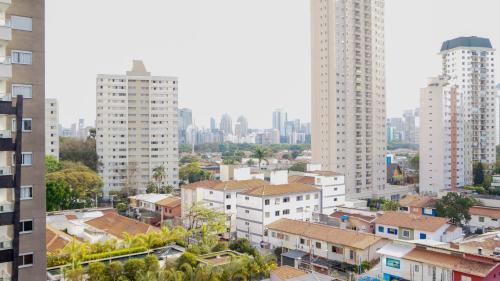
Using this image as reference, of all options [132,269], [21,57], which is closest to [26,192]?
[21,57]

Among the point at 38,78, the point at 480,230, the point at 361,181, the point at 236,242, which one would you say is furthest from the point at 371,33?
the point at 38,78

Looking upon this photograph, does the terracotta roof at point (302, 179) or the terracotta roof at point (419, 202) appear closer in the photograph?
the terracotta roof at point (302, 179)

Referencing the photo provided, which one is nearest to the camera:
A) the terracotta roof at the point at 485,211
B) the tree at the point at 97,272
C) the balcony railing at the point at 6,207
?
the balcony railing at the point at 6,207

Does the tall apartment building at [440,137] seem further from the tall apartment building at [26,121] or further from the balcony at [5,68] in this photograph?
the balcony at [5,68]

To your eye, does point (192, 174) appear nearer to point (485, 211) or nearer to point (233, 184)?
point (233, 184)

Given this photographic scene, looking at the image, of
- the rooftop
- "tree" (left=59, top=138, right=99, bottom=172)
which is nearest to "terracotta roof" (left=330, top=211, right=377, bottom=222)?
"tree" (left=59, top=138, right=99, bottom=172)

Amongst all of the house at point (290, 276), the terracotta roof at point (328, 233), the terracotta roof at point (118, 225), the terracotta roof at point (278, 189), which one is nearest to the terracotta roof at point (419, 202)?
the terracotta roof at point (278, 189)

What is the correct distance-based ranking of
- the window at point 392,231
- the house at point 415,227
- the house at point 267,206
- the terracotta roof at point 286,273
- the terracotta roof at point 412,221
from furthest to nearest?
the house at point 267,206 < the window at point 392,231 < the terracotta roof at point 412,221 < the house at point 415,227 < the terracotta roof at point 286,273

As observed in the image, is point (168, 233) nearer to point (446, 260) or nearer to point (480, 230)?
point (446, 260)
